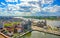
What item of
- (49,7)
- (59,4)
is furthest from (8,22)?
(59,4)

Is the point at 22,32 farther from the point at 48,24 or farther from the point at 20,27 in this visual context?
the point at 48,24

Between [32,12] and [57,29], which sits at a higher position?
[32,12]

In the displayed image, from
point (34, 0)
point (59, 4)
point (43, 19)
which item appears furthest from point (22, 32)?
point (59, 4)

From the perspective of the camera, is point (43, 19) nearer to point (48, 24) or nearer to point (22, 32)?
point (48, 24)

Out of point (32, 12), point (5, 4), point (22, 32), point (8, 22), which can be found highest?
point (5, 4)

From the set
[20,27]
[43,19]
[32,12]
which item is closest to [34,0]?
[32,12]

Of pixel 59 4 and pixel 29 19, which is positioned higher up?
pixel 59 4

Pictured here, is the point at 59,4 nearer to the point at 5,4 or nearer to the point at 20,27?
the point at 20,27
